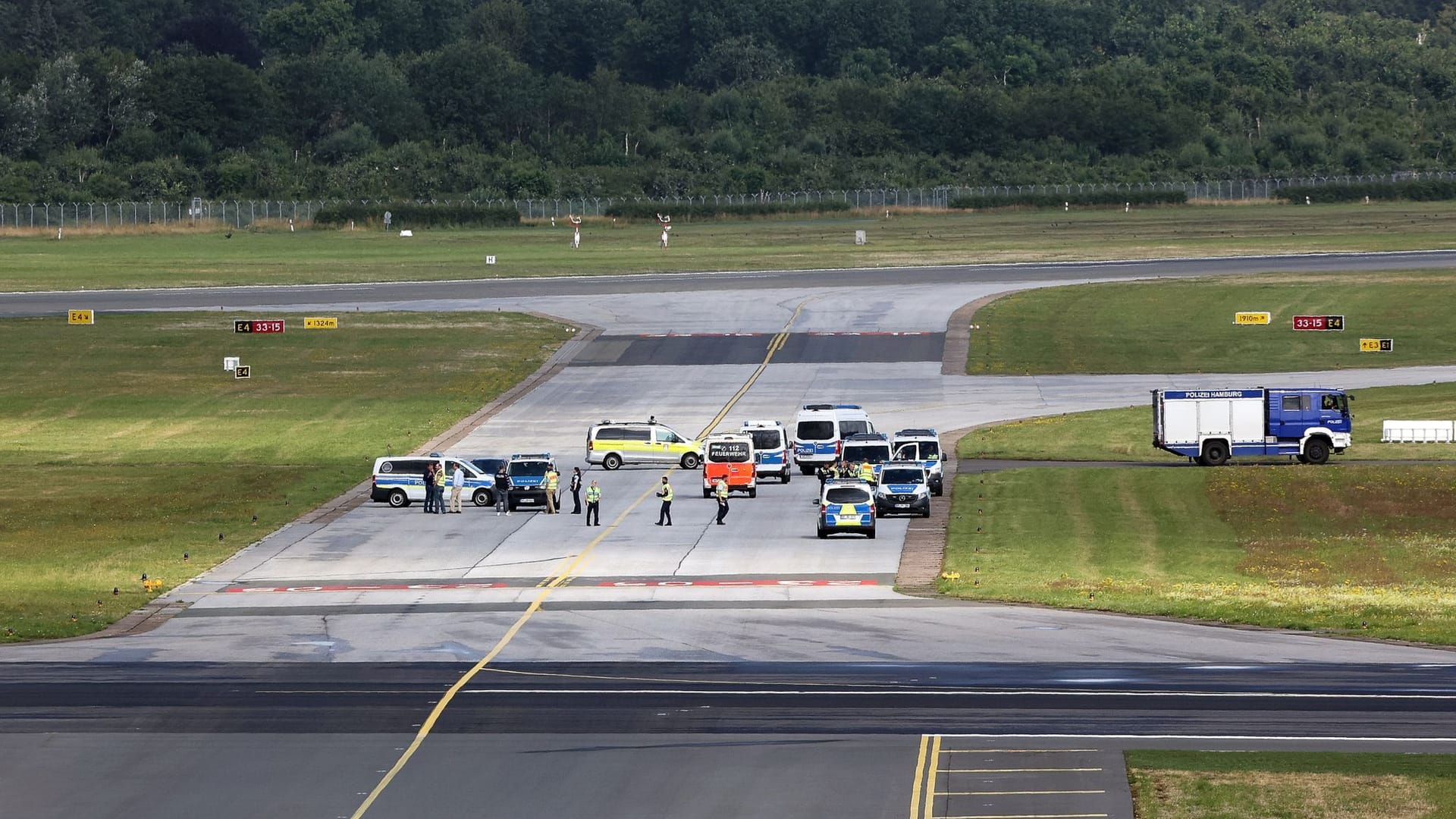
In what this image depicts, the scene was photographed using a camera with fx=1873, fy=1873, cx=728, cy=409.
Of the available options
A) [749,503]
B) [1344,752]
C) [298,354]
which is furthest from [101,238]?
[1344,752]

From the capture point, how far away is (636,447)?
243 ft

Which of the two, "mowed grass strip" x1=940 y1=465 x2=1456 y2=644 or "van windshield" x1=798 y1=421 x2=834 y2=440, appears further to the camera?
"van windshield" x1=798 y1=421 x2=834 y2=440

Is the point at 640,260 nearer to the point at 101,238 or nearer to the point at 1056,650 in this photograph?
the point at 101,238

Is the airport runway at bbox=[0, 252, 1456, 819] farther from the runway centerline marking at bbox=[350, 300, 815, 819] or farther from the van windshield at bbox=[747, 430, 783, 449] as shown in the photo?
the van windshield at bbox=[747, 430, 783, 449]

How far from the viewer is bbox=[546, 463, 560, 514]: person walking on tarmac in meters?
62.8

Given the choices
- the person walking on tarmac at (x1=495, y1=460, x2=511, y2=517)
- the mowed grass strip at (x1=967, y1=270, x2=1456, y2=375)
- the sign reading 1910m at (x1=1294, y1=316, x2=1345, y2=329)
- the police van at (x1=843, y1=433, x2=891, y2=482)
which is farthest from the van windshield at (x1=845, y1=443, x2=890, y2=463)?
the sign reading 1910m at (x1=1294, y1=316, x2=1345, y2=329)

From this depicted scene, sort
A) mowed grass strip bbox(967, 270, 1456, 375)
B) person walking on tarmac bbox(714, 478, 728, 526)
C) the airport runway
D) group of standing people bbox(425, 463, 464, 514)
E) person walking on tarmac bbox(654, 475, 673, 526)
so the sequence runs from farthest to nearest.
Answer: mowed grass strip bbox(967, 270, 1456, 375) → group of standing people bbox(425, 463, 464, 514) → person walking on tarmac bbox(654, 475, 673, 526) → person walking on tarmac bbox(714, 478, 728, 526) → the airport runway

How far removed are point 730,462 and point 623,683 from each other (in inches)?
1209

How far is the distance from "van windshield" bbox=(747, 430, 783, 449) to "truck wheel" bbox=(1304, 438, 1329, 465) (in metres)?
19.4

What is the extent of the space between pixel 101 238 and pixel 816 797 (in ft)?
568

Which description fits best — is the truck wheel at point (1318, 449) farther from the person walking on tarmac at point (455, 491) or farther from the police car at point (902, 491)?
the person walking on tarmac at point (455, 491)

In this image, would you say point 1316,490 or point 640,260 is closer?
point 1316,490

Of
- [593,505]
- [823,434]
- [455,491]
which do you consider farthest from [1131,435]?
[455,491]

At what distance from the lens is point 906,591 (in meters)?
46.4
